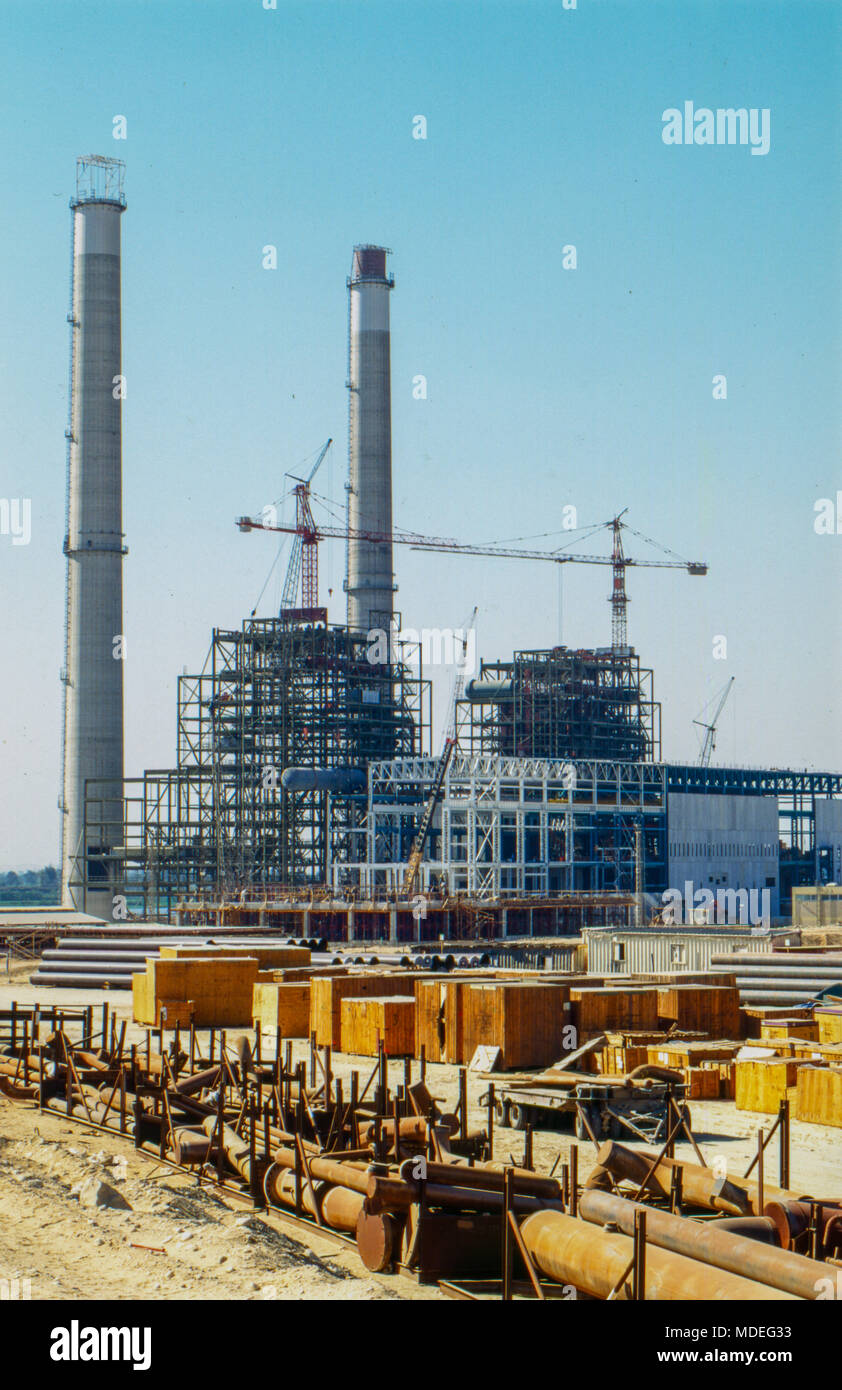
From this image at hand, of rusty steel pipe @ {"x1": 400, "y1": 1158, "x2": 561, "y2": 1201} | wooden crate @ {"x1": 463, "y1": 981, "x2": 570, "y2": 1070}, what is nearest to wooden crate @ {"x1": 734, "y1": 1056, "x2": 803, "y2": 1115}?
wooden crate @ {"x1": 463, "y1": 981, "x2": 570, "y2": 1070}

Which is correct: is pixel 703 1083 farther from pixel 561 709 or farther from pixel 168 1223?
pixel 561 709

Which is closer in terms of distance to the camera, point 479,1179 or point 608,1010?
point 479,1179

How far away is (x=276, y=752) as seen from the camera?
11562 centimetres

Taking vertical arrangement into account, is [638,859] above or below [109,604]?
below

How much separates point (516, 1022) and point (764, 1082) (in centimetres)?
659

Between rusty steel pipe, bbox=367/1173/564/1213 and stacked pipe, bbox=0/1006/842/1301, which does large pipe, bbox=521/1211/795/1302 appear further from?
rusty steel pipe, bbox=367/1173/564/1213

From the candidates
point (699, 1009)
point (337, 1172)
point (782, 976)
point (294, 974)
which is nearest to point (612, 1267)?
point (337, 1172)

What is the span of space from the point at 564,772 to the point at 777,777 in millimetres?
31047

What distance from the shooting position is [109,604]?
97.2 meters

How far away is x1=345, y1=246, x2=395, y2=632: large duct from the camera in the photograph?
4793 inches

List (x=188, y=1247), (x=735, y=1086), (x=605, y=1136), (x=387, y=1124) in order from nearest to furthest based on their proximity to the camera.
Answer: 1. (x=188, y=1247)
2. (x=387, y=1124)
3. (x=605, y=1136)
4. (x=735, y=1086)

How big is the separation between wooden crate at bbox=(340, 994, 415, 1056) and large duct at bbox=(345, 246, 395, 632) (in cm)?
8468
